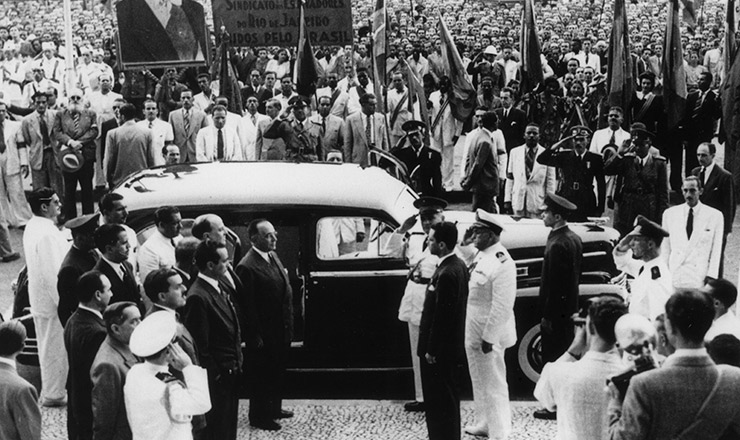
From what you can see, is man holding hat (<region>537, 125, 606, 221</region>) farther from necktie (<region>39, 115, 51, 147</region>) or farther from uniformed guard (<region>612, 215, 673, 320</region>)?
necktie (<region>39, 115, 51, 147</region>)

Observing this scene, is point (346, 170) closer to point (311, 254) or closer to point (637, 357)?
point (311, 254)

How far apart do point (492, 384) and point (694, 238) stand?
128 inches

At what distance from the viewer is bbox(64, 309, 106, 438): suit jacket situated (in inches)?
269

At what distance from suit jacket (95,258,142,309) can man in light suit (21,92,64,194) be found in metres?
7.55

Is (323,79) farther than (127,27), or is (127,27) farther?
(323,79)

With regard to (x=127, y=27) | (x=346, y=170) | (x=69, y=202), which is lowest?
(x=69, y=202)

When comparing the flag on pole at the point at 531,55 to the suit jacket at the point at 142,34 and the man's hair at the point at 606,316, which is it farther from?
the man's hair at the point at 606,316

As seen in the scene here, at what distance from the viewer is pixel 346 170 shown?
10.2 metres

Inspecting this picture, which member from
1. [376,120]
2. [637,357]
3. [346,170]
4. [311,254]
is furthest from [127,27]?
[637,357]

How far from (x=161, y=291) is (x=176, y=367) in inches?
37.4

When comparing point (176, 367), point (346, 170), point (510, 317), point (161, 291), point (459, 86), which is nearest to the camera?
point (176, 367)

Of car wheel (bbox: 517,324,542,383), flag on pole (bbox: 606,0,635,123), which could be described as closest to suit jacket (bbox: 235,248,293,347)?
car wheel (bbox: 517,324,542,383)

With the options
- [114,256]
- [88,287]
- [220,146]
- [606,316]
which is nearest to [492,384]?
[606,316]

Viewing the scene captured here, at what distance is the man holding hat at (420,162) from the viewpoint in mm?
13789
